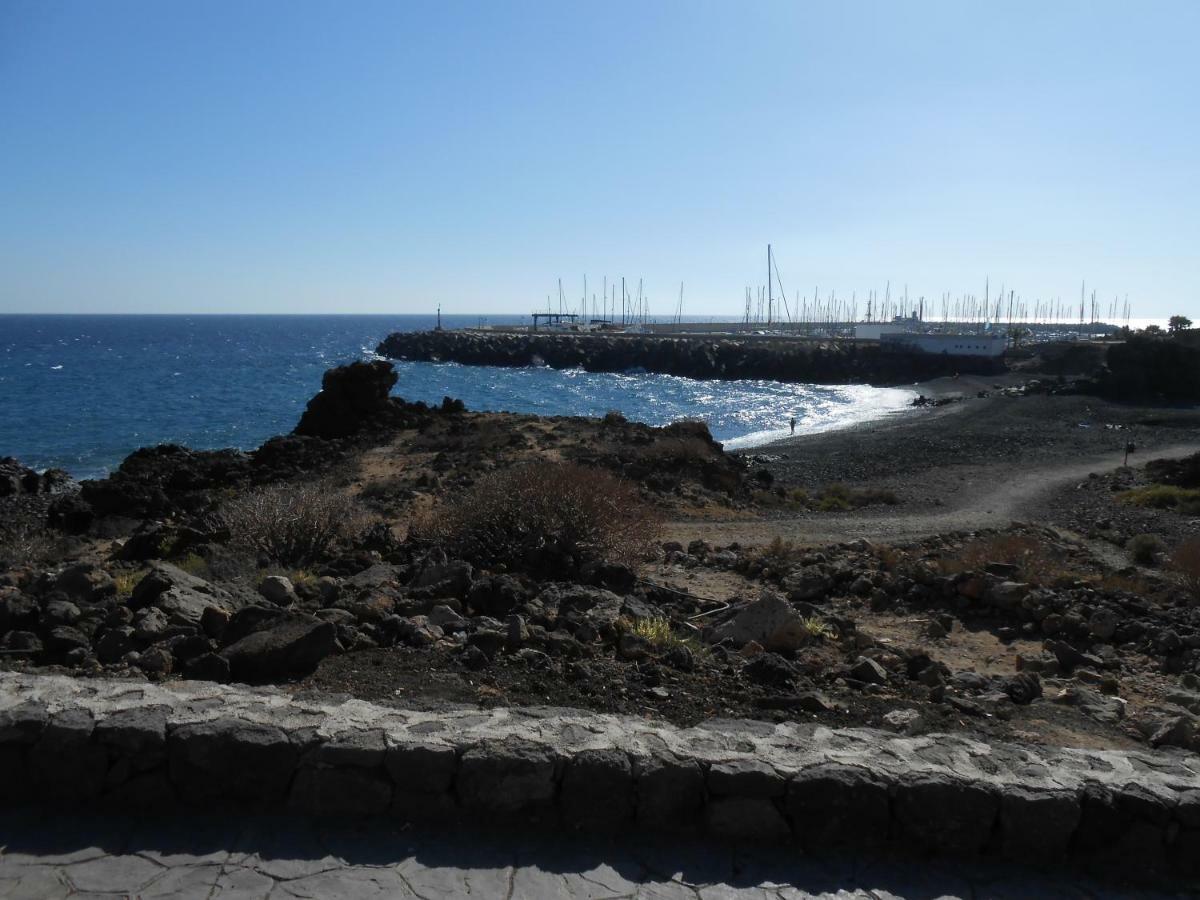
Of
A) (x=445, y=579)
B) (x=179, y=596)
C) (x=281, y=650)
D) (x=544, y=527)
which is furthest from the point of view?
(x=544, y=527)

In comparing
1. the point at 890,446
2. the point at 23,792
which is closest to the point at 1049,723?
the point at 23,792

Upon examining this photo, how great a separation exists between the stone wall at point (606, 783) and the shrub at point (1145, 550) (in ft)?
38.0

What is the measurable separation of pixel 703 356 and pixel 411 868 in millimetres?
80056

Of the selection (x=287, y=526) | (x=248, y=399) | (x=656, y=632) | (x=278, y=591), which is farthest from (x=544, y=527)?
(x=248, y=399)

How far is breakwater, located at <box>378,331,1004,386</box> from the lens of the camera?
245 feet

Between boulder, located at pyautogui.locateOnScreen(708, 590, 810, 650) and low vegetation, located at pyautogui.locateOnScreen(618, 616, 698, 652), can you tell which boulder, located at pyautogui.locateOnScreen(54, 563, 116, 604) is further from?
boulder, located at pyautogui.locateOnScreen(708, 590, 810, 650)

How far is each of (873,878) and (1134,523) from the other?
17.3m

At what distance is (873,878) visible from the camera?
3.98m

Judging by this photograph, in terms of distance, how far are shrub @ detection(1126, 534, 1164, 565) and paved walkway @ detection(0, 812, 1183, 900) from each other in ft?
40.1

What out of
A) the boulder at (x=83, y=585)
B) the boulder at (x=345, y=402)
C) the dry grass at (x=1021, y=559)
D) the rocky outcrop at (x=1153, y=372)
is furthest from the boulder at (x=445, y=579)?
the rocky outcrop at (x=1153, y=372)

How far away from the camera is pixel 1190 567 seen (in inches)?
436

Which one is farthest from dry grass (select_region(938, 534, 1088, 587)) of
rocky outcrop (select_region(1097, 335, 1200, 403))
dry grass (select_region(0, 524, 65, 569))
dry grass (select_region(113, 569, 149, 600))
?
rocky outcrop (select_region(1097, 335, 1200, 403))

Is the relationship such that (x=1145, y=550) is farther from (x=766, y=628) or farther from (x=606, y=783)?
(x=606, y=783)

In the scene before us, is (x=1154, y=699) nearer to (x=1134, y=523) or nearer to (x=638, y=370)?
(x=1134, y=523)
